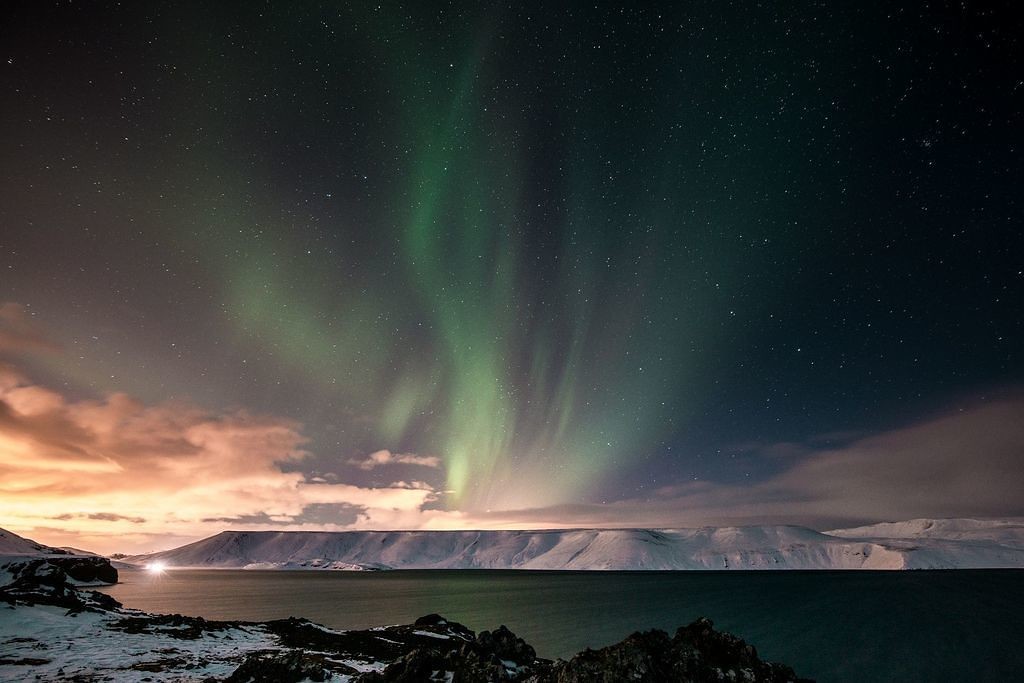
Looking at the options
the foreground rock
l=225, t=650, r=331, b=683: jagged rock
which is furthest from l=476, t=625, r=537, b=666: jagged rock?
l=225, t=650, r=331, b=683: jagged rock

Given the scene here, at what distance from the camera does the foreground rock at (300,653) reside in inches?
1006

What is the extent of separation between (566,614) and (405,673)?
3623 inches

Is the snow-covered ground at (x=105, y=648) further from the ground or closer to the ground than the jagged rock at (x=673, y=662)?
closer to the ground

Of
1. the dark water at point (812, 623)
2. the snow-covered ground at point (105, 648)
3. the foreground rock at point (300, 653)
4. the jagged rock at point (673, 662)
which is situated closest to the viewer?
the jagged rock at point (673, 662)

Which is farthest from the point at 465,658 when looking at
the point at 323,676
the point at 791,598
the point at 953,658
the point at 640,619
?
the point at 791,598

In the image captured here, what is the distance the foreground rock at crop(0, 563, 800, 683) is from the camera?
83.9 feet

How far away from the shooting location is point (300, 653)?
35.0m

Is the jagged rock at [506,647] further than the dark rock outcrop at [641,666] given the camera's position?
Yes

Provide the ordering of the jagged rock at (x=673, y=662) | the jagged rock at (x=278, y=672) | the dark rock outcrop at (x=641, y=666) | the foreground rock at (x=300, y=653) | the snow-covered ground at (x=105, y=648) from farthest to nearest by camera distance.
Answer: the snow-covered ground at (x=105, y=648), the jagged rock at (x=278, y=672), the foreground rock at (x=300, y=653), the dark rock outcrop at (x=641, y=666), the jagged rock at (x=673, y=662)

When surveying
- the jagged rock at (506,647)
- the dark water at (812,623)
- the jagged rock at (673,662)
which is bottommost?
the dark water at (812,623)

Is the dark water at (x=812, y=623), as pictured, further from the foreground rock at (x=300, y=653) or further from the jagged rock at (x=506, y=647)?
the foreground rock at (x=300, y=653)

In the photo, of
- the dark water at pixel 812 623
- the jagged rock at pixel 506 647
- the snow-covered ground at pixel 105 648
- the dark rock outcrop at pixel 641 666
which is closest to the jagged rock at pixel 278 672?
the dark rock outcrop at pixel 641 666

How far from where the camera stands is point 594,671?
23.4m

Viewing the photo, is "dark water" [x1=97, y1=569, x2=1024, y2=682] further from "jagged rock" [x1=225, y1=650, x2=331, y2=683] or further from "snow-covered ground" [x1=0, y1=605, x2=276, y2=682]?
"jagged rock" [x1=225, y1=650, x2=331, y2=683]
